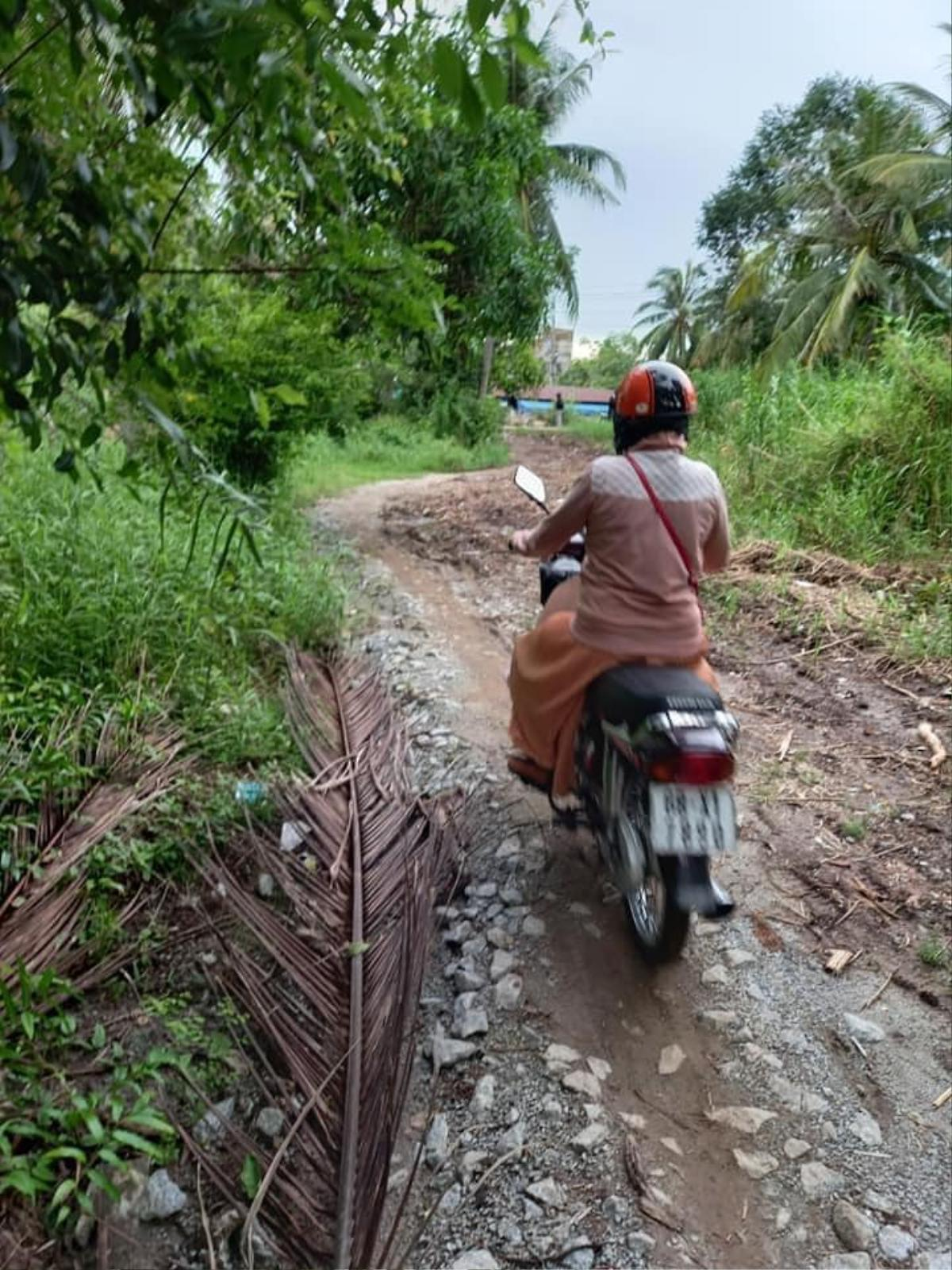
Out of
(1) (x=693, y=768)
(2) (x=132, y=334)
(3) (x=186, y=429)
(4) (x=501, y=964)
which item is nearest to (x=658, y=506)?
(1) (x=693, y=768)

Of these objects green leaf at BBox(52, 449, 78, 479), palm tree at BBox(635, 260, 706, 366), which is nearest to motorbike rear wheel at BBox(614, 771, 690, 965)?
green leaf at BBox(52, 449, 78, 479)

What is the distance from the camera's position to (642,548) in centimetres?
275

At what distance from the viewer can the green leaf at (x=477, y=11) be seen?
0.95 m

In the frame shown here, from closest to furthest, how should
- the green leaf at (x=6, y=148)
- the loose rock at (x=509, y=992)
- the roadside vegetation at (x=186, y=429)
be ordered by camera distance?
1. the green leaf at (x=6, y=148)
2. the roadside vegetation at (x=186, y=429)
3. the loose rock at (x=509, y=992)

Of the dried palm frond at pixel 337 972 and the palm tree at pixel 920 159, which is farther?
the palm tree at pixel 920 159

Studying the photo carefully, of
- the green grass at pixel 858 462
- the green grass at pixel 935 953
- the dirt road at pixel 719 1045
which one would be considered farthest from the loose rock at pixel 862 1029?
the green grass at pixel 858 462

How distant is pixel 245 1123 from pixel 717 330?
2588 cm

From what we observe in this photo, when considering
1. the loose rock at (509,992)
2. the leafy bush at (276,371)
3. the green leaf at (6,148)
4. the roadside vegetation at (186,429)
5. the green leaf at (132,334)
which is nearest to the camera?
the green leaf at (6,148)

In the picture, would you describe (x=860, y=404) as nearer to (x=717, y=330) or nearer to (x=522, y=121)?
(x=522, y=121)

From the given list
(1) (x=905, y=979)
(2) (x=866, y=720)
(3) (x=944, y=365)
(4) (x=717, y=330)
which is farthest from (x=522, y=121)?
(4) (x=717, y=330)

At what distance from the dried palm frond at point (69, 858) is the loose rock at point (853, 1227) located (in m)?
2.03

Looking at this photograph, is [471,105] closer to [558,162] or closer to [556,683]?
[556,683]

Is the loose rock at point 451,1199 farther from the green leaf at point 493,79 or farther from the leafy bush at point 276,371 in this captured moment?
the leafy bush at point 276,371

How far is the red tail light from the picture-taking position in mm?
2352
